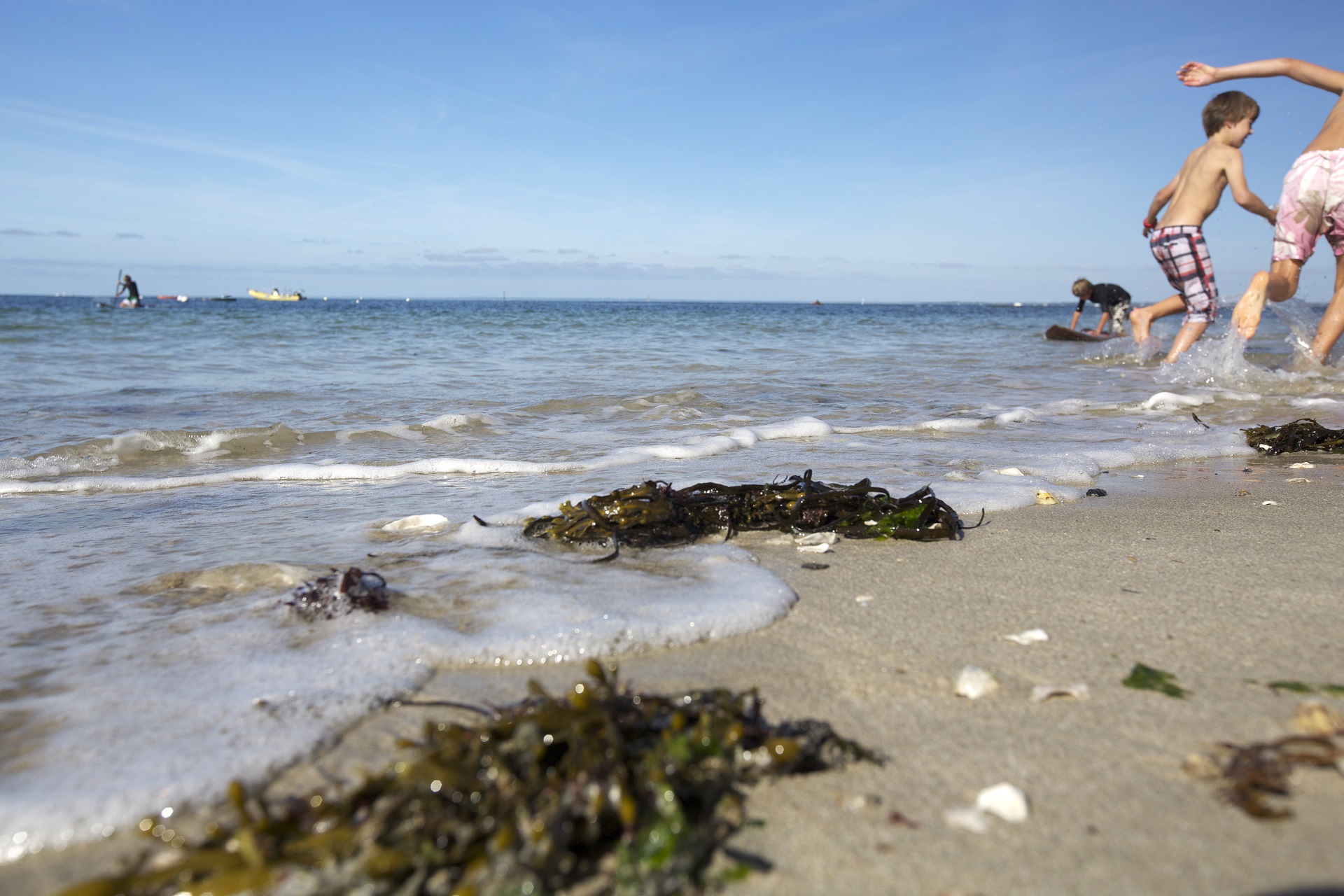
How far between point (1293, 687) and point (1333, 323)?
738cm

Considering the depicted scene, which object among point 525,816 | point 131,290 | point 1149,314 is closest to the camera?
point 525,816

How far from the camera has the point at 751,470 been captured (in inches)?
184

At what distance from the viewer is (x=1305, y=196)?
6516 mm

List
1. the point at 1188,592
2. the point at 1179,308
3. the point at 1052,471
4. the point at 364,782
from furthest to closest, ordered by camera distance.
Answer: the point at 1179,308 → the point at 1052,471 → the point at 1188,592 → the point at 364,782

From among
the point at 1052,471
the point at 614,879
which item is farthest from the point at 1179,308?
the point at 614,879

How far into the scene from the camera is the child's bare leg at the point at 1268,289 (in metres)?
6.94

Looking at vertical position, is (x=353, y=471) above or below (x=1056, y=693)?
below

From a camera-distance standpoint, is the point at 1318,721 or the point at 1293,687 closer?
the point at 1318,721

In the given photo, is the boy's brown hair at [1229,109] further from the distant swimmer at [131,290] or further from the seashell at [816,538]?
the distant swimmer at [131,290]

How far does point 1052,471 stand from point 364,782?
4.02 meters

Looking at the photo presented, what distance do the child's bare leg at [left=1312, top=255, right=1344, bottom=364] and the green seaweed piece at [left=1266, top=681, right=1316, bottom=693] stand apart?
672 cm

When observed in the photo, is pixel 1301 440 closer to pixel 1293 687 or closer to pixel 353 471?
pixel 1293 687

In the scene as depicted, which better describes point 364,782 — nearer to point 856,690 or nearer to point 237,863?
point 237,863

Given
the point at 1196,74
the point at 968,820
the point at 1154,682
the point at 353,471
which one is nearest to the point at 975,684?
the point at 1154,682
